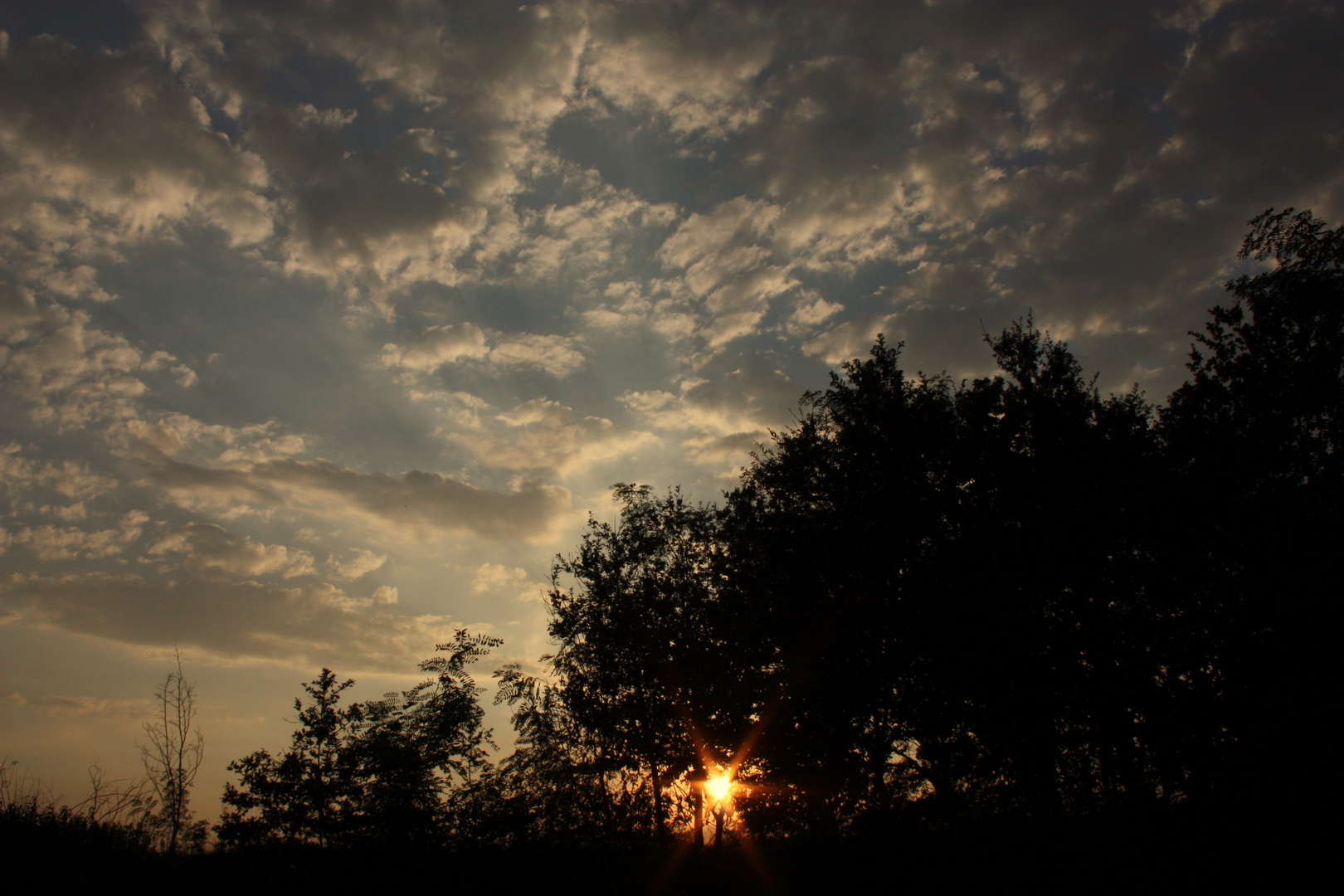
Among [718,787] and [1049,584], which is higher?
[1049,584]

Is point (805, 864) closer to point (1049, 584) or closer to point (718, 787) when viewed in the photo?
point (718, 787)

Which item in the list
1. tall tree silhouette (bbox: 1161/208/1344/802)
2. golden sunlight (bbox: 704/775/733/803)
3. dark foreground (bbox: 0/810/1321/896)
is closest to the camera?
dark foreground (bbox: 0/810/1321/896)

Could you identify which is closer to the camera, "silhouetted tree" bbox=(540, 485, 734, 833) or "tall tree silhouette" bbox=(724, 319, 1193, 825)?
"tall tree silhouette" bbox=(724, 319, 1193, 825)

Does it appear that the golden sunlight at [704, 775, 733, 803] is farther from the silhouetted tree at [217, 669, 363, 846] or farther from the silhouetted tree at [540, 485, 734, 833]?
the silhouetted tree at [217, 669, 363, 846]

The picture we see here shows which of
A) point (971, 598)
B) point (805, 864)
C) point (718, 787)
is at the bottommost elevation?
point (805, 864)

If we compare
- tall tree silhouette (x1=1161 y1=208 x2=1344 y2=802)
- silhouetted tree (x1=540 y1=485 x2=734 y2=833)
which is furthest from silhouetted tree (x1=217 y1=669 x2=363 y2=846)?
tall tree silhouette (x1=1161 y1=208 x2=1344 y2=802)

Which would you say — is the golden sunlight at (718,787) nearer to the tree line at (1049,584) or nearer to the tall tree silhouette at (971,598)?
the tree line at (1049,584)

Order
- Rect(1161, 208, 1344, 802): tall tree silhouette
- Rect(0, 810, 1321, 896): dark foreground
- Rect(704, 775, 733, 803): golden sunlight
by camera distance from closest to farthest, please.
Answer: Rect(0, 810, 1321, 896): dark foreground → Rect(1161, 208, 1344, 802): tall tree silhouette → Rect(704, 775, 733, 803): golden sunlight

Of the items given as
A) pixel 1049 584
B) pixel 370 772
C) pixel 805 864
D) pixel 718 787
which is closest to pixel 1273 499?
pixel 1049 584

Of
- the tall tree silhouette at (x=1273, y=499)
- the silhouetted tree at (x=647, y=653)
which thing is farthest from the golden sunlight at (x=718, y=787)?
the tall tree silhouette at (x=1273, y=499)

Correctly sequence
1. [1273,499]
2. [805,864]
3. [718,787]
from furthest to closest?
1. [718,787]
2. [805,864]
3. [1273,499]

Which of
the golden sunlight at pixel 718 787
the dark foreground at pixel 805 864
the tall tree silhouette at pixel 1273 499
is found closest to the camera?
the dark foreground at pixel 805 864

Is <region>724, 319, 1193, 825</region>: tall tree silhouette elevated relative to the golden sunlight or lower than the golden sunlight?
elevated

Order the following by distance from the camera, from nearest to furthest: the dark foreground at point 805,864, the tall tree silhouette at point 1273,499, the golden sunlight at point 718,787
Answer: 1. the dark foreground at point 805,864
2. the tall tree silhouette at point 1273,499
3. the golden sunlight at point 718,787
